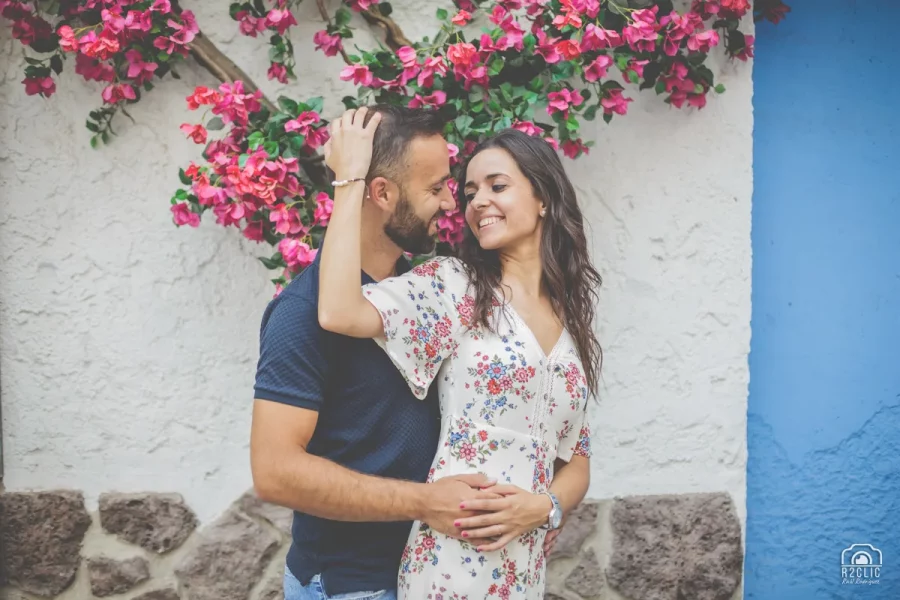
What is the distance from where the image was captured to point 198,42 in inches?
102

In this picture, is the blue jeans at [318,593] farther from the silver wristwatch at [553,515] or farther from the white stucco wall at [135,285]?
the white stucco wall at [135,285]

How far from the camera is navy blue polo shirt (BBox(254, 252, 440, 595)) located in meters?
1.68

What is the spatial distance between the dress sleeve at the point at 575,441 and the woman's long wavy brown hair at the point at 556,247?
111mm

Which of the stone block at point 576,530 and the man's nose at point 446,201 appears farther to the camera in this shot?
the stone block at point 576,530

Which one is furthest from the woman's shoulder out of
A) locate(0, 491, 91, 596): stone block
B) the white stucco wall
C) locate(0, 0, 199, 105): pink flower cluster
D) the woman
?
locate(0, 491, 91, 596): stone block

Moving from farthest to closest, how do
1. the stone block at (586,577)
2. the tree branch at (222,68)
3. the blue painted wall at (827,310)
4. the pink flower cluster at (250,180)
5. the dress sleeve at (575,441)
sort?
the blue painted wall at (827,310) < the stone block at (586,577) < the tree branch at (222,68) < the pink flower cluster at (250,180) < the dress sleeve at (575,441)

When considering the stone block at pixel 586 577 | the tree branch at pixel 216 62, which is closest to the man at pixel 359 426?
the tree branch at pixel 216 62

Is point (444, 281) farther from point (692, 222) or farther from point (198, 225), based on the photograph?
point (692, 222)

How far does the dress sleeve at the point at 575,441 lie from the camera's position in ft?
6.79

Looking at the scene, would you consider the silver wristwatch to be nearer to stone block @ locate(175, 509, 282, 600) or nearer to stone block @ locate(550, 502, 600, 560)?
stone block @ locate(550, 502, 600, 560)

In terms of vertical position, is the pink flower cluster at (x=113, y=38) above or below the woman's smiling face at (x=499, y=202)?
above

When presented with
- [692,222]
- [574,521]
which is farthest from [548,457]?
[692,222]

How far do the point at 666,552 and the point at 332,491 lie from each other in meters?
1.66

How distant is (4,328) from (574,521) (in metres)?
2.14
